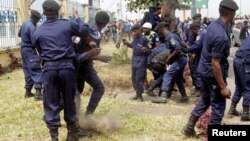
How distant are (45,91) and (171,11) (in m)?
7.73

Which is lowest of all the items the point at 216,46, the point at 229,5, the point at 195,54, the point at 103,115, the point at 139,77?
the point at 103,115

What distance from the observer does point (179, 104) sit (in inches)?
338

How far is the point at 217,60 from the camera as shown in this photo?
5.18m

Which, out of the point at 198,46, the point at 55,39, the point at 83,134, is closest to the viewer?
the point at 55,39

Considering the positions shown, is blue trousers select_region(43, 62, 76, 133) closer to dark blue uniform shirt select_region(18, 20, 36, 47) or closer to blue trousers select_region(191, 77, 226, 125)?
blue trousers select_region(191, 77, 226, 125)

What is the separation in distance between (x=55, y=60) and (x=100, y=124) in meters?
1.37

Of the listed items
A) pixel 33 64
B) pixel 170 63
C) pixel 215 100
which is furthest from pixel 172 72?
pixel 215 100

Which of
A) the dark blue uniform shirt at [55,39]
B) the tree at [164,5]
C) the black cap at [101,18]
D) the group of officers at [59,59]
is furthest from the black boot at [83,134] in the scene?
the tree at [164,5]

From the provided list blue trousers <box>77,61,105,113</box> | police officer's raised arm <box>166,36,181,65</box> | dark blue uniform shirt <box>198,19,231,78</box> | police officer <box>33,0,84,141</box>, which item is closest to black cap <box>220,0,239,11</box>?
dark blue uniform shirt <box>198,19,231,78</box>

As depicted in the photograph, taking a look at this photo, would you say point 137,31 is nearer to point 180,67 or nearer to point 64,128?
point 180,67

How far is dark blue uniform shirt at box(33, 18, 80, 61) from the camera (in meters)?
5.36

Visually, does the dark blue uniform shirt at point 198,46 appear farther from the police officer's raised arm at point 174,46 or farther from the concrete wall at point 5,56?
the concrete wall at point 5,56

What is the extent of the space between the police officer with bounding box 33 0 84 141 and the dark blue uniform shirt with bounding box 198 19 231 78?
5.23 ft

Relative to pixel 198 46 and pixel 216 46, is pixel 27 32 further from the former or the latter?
pixel 216 46
